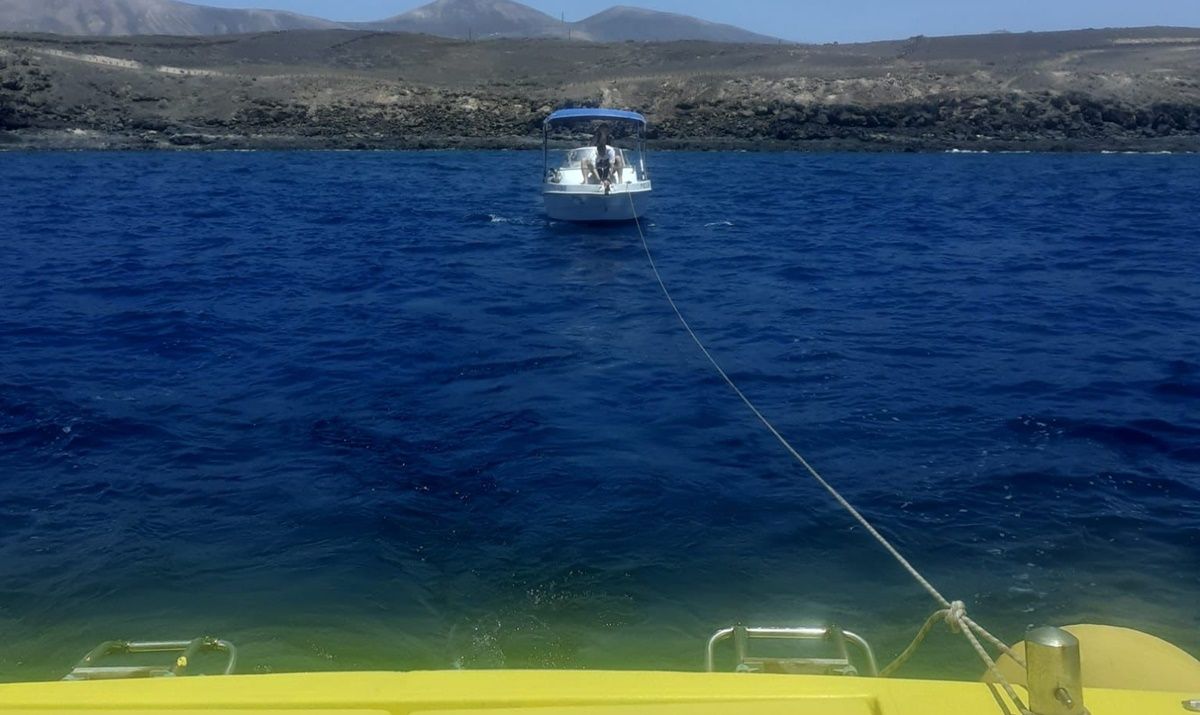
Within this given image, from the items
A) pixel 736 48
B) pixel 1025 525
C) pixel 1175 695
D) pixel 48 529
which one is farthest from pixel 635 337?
pixel 736 48

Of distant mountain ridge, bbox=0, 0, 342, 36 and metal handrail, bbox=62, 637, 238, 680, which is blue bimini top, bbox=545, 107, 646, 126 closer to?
metal handrail, bbox=62, 637, 238, 680

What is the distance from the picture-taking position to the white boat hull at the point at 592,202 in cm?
2169

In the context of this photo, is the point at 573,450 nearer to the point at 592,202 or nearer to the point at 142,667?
the point at 142,667

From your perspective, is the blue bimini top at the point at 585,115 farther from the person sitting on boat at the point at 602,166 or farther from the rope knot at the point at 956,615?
the rope knot at the point at 956,615

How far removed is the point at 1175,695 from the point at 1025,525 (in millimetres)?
4688

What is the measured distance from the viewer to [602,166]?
71.3 ft

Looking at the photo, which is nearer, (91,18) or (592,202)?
(592,202)

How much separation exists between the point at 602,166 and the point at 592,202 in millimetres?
771

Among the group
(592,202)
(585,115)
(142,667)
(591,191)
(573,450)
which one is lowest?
(573,450)

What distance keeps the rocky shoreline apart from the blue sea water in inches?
1285

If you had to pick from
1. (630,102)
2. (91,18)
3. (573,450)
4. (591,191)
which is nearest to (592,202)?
(591,191)

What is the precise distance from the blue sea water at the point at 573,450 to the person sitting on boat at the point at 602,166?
10.1 feet

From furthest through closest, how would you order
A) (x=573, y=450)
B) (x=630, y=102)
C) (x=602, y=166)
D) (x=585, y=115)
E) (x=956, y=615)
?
1. (x=630, y=102)
2. (x=585, y=115)
3. (x=602, y=166)
4. (x=573, y=450)
5. (x=956, y=615)

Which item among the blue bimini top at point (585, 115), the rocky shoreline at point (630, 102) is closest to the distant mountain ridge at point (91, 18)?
the rocky shoreline at point (630, 102)
